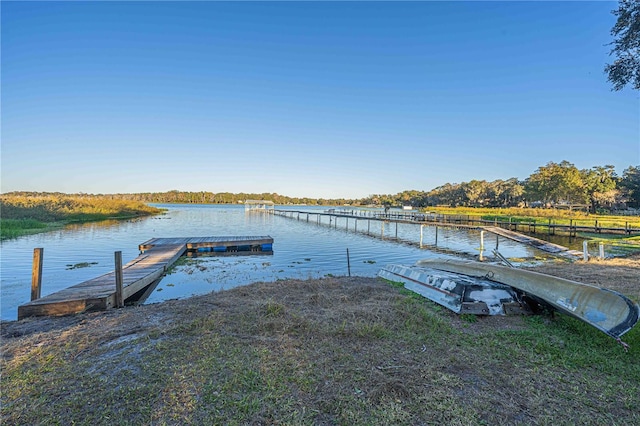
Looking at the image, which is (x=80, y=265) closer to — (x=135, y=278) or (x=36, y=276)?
(x=135, y=278)

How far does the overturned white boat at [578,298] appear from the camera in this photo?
4012 mm

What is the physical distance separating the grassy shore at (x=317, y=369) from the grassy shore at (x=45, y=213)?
81.0ft

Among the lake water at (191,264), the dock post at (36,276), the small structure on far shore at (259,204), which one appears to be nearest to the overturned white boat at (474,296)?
the lake water at (191,264)

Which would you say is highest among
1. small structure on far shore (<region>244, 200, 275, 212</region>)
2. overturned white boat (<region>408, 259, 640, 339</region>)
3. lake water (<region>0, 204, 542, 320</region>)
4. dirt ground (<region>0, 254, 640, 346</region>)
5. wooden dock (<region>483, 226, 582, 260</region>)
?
small structure on far shore (<region>244, 200, 275, 212</region>)

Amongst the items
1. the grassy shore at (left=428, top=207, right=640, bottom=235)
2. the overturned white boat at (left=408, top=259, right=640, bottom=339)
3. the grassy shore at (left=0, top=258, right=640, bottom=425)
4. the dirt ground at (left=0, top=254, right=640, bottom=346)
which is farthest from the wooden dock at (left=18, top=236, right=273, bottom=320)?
the grassy shore at (left=428, top=207, right=640, bottom=235)

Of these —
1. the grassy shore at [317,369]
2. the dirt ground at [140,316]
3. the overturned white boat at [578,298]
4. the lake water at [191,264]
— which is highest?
the overturned white boat at [578,298]

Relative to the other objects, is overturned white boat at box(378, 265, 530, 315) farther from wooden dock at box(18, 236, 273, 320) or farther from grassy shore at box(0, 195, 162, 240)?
grassy shore at box(0, 195, 162, 240)

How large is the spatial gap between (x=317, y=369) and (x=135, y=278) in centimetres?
813

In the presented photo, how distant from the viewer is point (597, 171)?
193 ft

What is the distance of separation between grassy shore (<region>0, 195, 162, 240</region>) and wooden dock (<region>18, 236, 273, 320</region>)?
1388 cm

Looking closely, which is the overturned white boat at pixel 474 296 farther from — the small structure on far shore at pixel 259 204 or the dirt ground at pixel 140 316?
the small structure on far shore at pixel 259 204

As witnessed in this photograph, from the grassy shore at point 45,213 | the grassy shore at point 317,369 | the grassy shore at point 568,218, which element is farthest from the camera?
the grassy shore at point 568,218

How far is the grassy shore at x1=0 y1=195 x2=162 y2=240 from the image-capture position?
25359 mm

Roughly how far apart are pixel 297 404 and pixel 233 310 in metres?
3.23
